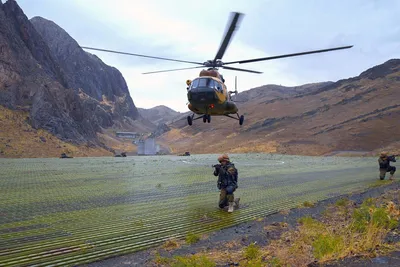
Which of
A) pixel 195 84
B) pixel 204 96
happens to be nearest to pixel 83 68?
pixel 195 84

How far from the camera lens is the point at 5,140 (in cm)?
4812

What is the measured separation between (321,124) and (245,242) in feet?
251

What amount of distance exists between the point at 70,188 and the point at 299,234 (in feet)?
31.5

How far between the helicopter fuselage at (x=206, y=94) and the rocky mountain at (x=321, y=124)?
48.3 meters

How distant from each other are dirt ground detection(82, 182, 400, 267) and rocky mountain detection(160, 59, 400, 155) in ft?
178

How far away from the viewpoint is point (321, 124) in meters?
78.3

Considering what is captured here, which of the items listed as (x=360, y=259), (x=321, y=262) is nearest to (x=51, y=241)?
(x=321, y=262)

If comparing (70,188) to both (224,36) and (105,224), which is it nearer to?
(105,224)

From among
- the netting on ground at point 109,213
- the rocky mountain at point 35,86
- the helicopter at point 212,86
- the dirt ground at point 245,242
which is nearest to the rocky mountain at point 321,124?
the rocky mountain at point 35,86

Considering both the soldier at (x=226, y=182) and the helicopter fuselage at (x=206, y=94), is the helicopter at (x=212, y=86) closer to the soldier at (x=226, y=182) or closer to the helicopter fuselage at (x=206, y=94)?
the helicopter fuselage at (x=206, y=94)

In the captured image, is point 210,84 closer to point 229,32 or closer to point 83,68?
point 229,32

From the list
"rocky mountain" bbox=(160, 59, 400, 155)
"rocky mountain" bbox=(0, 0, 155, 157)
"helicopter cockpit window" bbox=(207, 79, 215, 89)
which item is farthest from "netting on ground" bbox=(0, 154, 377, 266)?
"rocky mountain" bbox=(160, 59, 400, 155)

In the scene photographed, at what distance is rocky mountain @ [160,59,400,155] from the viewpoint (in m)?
65.4

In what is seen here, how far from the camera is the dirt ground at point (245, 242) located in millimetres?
4793
